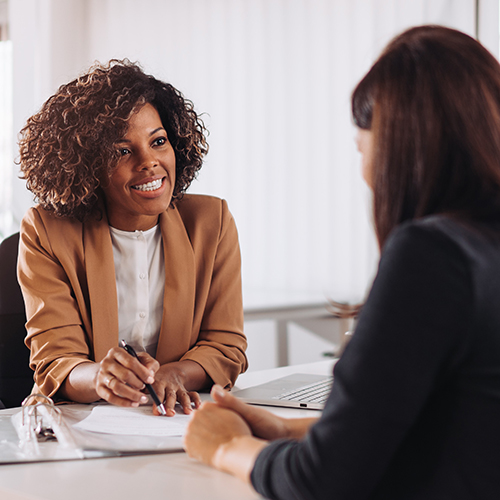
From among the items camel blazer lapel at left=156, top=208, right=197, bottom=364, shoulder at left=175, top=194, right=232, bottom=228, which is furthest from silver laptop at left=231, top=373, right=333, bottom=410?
shoulder at left=175, top=194, right=232, bottom=228

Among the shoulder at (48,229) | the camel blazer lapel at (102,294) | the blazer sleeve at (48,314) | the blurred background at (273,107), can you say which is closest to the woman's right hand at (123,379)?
the blazer sleeve at (48,314)

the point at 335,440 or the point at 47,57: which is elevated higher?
the point at 47,57

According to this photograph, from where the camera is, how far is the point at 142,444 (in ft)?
3.16

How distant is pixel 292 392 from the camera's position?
1.36 meters

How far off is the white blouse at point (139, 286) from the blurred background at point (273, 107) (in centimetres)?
180

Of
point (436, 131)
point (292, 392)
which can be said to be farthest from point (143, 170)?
point (436, 131)

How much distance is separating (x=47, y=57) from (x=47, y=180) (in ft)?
7.30

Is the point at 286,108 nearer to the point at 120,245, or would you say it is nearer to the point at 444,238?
the point at 120,245

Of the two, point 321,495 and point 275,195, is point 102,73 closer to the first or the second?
point 321,495

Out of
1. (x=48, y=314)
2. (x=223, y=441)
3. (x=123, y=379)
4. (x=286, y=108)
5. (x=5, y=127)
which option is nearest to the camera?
(x=223, y=441)

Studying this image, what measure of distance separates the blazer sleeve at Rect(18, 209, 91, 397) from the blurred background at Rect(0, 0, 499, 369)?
2.04 m

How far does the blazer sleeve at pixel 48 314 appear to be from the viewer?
1.37 metres

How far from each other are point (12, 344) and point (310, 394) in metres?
0.88

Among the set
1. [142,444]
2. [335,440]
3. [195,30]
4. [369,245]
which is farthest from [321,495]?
[195,30]
